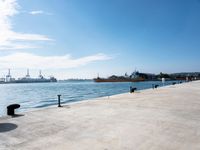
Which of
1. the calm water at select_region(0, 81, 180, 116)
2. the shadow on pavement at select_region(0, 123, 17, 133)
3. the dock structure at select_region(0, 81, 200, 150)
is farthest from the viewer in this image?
the calm water at select_region(0, 81, 180, 116)

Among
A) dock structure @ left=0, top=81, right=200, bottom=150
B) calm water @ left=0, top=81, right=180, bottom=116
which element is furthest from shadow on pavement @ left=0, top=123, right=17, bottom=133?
calm water @ left=0, top=81, right=180, bottom=116

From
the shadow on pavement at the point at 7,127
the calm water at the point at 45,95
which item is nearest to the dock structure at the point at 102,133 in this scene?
the shadow on pavement at the point at 7,127

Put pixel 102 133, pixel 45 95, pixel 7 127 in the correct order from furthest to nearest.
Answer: pixel 45 95
pixel 7 127
pixel 102 133

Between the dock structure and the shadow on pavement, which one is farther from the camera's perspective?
the shadow on pavement

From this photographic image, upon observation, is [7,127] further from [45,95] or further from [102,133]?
[45,95]

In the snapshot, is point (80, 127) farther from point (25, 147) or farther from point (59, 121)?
point (25, 147)

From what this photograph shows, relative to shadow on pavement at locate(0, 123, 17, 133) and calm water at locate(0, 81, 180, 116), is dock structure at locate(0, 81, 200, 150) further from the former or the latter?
calm water at locate(0, 81, 180, 116)

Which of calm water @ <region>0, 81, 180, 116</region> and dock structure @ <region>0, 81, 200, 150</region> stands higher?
dock structure @ <region>0, 81, 200, 150</region>

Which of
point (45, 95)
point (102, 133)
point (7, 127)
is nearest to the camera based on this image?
point (102, 133)

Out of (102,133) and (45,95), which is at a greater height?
(102,133)

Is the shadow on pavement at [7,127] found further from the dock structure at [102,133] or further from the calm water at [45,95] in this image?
the calm water at [45,95]

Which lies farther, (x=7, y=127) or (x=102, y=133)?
(x=7, y=127)

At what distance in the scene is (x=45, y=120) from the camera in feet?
27.5

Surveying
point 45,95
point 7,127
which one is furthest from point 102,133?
point 45,95
